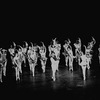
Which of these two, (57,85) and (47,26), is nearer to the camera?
(57,85)

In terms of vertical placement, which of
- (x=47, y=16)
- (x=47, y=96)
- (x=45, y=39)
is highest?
(x=47, y=16)

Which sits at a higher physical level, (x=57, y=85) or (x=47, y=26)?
(x=47, y=26)

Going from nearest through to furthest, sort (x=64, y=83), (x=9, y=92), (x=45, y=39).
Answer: (x=9, y=92), (x=64, y=83), (x=45, y=39)

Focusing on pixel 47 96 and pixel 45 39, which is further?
pixel 45 39

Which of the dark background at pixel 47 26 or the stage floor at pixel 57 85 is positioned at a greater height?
the dark background at pixel 47 26

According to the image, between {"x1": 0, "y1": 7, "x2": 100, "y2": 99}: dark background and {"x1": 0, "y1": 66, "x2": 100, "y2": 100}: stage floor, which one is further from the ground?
{"x1": 0, "y1": 7, "x2": 100, "y2": 99}: dark background

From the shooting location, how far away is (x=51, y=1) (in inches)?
1596

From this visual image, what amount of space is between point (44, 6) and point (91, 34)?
8.06 meters

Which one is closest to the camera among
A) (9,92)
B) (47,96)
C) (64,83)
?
(47,96)

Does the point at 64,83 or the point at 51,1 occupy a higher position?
the point at 51,1

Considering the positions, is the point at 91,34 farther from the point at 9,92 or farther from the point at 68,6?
the point at 9,92

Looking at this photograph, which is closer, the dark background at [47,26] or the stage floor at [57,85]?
the stage floor at [57,85]

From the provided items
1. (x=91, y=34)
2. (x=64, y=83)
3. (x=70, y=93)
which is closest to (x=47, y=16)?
(x=91, y=34)

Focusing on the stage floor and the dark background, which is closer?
the stage floor
